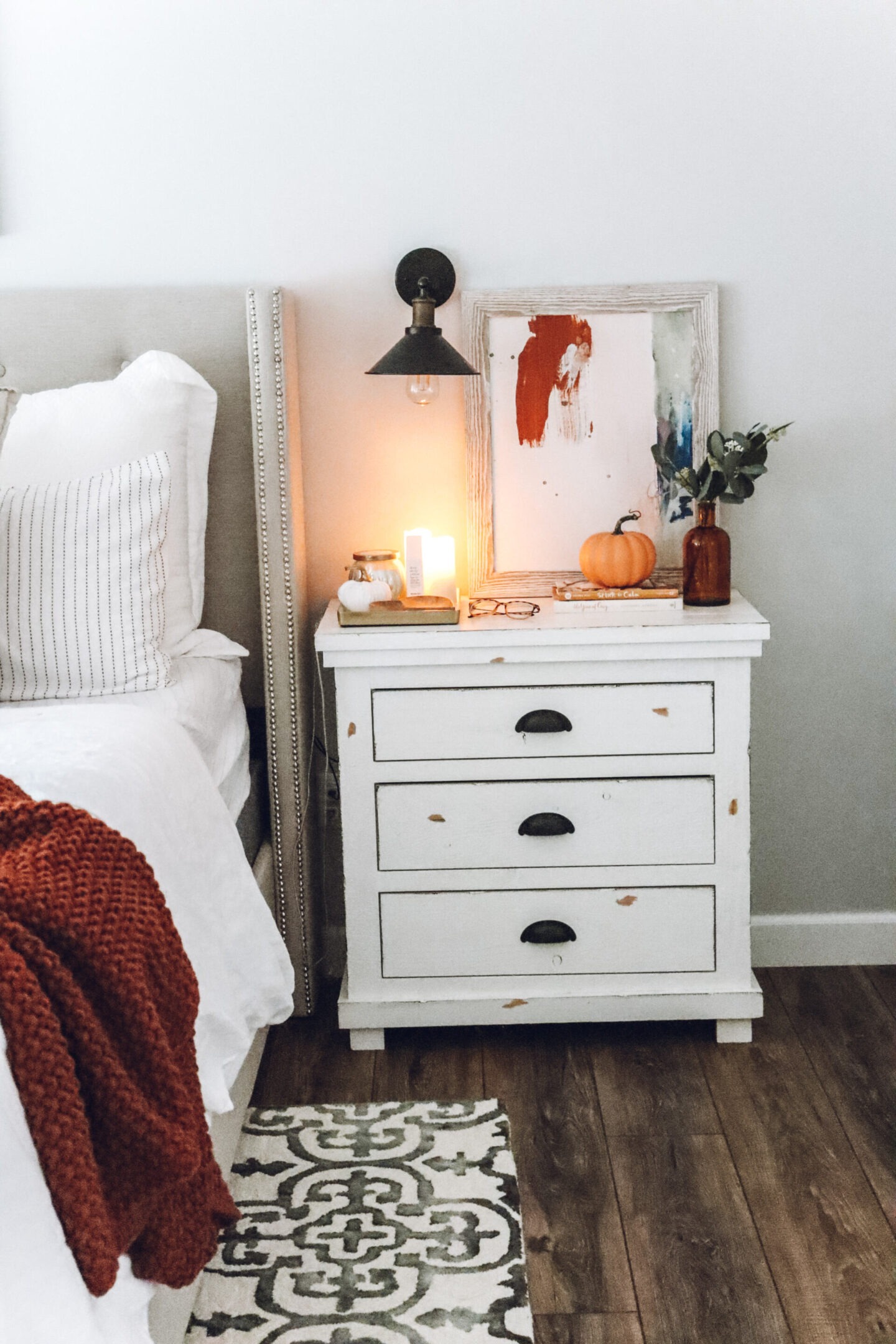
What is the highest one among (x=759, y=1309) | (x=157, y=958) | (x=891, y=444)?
(x=891, y=444)

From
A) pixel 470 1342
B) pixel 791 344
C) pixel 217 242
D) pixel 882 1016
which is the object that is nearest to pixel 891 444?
pixel 791 344

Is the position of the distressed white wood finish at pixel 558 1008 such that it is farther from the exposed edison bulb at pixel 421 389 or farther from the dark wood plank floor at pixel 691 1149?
the exposed edison bulb at pixel 421 389

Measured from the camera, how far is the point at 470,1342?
1.49m

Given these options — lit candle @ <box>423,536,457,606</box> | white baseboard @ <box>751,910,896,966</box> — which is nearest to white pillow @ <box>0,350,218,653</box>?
lit candle @ <box>423,536,457,606</box>

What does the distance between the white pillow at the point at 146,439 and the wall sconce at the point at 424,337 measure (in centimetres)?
32

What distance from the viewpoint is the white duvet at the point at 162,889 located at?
2.94 ft

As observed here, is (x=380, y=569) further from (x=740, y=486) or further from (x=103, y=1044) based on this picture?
(x=103, y=1044)

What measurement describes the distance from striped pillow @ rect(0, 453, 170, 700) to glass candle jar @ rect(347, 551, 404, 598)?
403 mm

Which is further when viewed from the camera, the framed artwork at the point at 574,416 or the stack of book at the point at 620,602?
the framed artwork at the point at 574,416

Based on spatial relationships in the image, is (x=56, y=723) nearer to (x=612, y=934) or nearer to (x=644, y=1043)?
(x=612, y=934)

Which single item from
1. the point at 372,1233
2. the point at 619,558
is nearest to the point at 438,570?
the point at 619,558

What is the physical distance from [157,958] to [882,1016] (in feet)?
5.11

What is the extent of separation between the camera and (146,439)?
6.73 ft

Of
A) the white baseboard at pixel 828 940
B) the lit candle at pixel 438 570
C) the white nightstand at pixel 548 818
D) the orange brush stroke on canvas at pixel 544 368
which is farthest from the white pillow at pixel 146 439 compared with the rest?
the white baseboard at pixel 828 940
